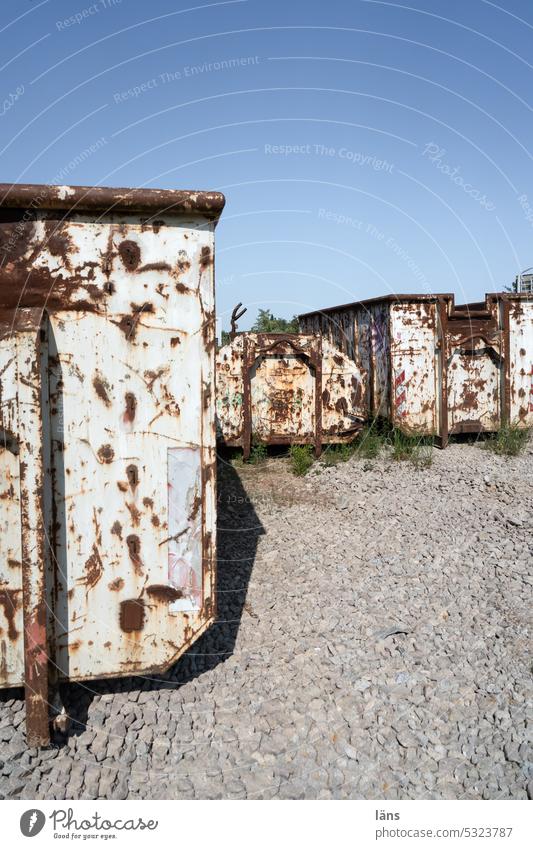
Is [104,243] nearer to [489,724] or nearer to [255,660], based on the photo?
[255,660]

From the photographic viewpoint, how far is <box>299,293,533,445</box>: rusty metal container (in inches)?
332

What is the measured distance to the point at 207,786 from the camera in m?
2.90

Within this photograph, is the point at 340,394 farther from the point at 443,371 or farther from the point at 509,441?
the point at 509,441

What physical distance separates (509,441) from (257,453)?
3344 millimetres

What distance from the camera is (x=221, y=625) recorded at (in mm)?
4230

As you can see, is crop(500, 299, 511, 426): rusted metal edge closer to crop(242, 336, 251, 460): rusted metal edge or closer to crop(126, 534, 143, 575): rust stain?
crop(242, 336, 251, 460): rusted metal edge

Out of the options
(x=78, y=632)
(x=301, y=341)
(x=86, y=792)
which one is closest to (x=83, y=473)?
(x=78, y=632)

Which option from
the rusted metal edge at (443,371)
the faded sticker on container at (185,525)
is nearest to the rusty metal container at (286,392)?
the rusted metal edge at (443,371)

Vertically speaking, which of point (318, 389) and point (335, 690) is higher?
point (318, 389)

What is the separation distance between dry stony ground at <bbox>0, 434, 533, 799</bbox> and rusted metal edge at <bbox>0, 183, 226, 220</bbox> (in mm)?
2577

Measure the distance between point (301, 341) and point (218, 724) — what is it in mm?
5785

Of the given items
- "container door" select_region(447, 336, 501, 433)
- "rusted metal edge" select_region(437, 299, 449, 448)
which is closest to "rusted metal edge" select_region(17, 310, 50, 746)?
"rusted metal edge" select_region(437, 299, 449, 448)
